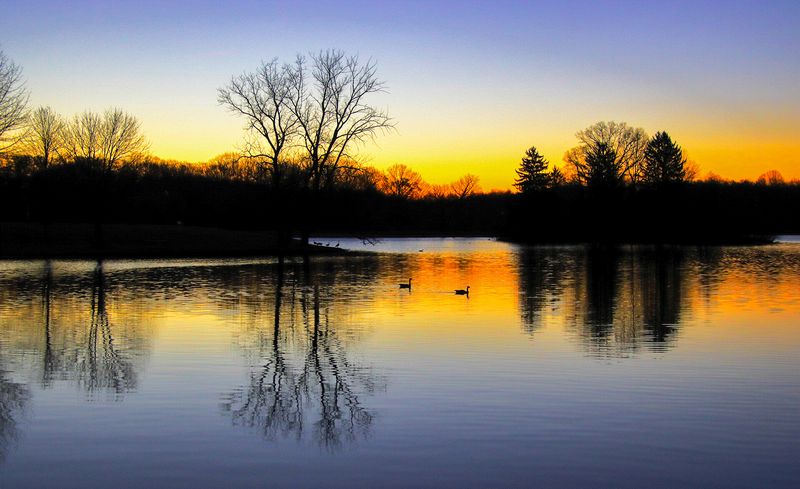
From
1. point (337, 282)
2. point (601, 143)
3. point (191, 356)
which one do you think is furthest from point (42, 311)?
point (601, 143)

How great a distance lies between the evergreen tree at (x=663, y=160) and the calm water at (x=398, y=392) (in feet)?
267

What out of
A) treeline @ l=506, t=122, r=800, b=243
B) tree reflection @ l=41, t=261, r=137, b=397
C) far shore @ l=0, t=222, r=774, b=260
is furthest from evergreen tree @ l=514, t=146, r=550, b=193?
tree reflection @ l=41, t=261, r=137, b=397

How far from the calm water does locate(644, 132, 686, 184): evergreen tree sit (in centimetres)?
8148

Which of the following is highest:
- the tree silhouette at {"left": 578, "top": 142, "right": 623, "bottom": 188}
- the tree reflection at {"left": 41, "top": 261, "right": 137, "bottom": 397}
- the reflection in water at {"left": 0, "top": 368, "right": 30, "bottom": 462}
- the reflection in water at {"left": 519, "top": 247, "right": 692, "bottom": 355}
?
the tree silhouette at {"left": 578, "top": 142, "right": 623, "bottom": 188}

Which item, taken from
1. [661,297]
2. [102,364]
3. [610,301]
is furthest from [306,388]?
[661,297]

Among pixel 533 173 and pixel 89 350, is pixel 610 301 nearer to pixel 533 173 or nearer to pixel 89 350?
pixel 89 350

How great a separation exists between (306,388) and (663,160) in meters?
99.2

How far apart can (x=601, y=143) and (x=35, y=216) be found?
229 ft

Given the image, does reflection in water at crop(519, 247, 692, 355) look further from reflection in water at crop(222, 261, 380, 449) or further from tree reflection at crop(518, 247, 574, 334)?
reflection in water at crop(222, 261, 380, 449)

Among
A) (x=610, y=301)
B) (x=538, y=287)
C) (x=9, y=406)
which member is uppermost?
Result: (x=538, y=287)

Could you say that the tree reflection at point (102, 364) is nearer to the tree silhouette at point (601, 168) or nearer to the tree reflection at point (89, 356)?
the tree reflection at point (89, 356)

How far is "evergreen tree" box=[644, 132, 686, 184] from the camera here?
102688 millimetres

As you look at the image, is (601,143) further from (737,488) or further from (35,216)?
(737,488)

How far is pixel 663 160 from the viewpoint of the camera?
10338 cm
